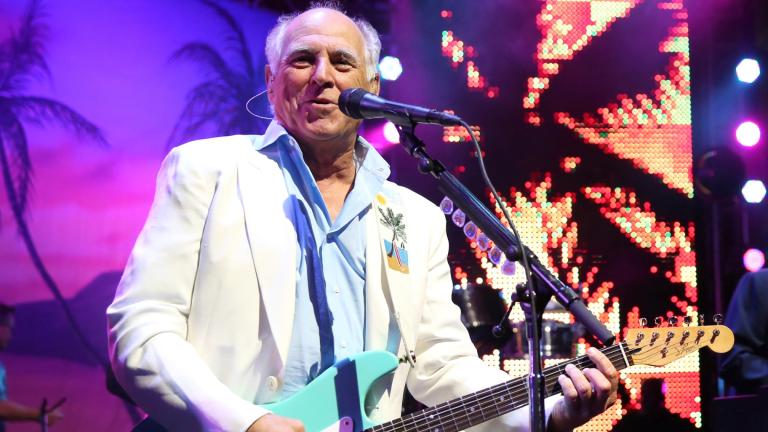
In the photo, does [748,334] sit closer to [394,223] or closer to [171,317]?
[394,223]

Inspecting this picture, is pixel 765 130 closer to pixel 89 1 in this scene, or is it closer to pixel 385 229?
pixel 385 229

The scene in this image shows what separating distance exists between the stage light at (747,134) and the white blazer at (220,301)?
3302 mm

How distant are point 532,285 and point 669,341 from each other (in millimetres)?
923

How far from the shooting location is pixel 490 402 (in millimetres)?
2871

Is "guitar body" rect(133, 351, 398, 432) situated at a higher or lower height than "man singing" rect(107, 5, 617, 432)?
lower

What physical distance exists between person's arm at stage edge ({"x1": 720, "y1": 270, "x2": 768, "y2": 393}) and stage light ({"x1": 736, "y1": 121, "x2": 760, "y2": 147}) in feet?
2.88

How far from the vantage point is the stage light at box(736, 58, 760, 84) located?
18.7 feet

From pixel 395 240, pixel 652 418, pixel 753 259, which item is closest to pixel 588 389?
pixel 395 240

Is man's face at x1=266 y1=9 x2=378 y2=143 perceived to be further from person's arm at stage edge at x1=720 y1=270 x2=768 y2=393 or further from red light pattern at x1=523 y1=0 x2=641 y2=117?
person's arm at stage edge at x1=720 y1=270 x2=768 y2=393

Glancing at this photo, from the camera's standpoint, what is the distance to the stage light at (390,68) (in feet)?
17.1

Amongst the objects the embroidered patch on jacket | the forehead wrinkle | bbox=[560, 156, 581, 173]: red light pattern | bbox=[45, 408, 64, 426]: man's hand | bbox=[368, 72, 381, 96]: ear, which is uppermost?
the forehead wrinkle

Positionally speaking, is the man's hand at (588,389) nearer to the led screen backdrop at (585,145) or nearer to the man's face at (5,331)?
the led screen backdrop at (585,145)

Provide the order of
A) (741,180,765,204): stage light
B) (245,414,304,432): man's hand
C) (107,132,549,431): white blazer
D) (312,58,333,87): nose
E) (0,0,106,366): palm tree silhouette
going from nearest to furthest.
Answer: (245,414,304,432): man's hand, (107,132,549,431): white blazer, (312,58,333,87): nose, (741,180,765,204): stage light, (0,0,106,366): palm tree silhouette

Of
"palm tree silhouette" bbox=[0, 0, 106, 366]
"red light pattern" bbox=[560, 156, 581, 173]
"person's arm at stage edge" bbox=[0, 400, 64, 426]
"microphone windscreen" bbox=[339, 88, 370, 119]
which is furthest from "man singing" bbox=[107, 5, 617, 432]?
"person's arm at stage edge" bbox=[0, 400, 64, 426]
